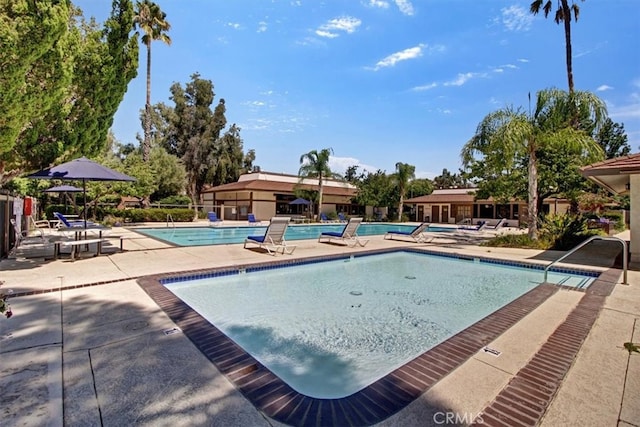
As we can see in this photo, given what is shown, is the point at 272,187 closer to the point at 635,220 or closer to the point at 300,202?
the point at 300,202

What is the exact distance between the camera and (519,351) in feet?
11.1

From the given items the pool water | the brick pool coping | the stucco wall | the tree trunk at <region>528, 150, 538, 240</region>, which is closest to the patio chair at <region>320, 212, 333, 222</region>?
the tree trunk at <region>528, 150, 538, 240</region>

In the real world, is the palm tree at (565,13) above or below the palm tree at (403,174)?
above

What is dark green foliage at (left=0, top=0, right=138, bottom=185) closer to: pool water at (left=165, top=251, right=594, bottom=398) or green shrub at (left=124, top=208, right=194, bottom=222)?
pool water at (left=165, top=251, right=594, bottom=398)

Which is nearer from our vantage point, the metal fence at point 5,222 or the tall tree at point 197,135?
the metal fence at point 5,222

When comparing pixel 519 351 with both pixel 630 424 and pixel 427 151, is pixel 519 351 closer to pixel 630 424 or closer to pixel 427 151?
pixel 630 424

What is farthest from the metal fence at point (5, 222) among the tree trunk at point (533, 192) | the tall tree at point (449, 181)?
the tall tree at point (449, 181)

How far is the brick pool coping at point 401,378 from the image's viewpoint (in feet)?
7.64

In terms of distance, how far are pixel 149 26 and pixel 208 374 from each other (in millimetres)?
31008

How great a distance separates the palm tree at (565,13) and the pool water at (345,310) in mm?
15664

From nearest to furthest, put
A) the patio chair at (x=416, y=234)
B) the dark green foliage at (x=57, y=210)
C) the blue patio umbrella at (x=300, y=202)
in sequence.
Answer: the patio chair at (x=416, y=234), the dark green foliage at (x=57, y=210), the blue patio umbrella at (x=300, y=202)

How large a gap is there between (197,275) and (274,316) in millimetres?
2635

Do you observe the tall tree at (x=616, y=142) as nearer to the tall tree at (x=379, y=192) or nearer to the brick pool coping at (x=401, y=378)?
the tall tree at (x=379, y=192)

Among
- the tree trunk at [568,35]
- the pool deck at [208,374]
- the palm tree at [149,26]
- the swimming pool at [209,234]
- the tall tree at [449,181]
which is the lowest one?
the pool deck at [208,374]
